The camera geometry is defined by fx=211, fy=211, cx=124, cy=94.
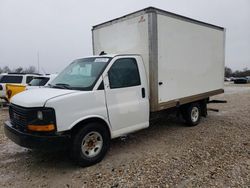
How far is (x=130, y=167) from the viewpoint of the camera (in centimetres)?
400

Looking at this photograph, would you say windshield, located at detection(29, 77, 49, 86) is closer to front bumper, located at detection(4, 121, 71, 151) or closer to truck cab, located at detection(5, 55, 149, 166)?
truck cab, located at detection(5, 55, 149, 166)

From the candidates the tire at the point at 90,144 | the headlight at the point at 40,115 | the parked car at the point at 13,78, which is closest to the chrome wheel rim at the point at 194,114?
the tire at the point at 90,144

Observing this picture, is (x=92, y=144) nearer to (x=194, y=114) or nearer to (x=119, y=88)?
(x=119, y=88)

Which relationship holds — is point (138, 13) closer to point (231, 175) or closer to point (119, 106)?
point (119, 106)

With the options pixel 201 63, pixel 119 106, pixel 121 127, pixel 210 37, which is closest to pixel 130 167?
pixel 121 127

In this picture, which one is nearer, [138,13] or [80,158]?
[80,158]

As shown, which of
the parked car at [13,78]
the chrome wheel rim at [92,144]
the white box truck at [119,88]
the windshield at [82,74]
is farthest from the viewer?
the parked car at [13,78]

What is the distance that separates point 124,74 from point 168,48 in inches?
59.9

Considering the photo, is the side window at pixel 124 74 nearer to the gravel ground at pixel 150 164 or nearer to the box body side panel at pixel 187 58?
the box body side panel at pixel 187 58

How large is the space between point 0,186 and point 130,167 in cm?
222

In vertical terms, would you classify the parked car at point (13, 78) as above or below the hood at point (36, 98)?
above

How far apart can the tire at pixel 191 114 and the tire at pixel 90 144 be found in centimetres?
331

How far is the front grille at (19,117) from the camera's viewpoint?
143 inches

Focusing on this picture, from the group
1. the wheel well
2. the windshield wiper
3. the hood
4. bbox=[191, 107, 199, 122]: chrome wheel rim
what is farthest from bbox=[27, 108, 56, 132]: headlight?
bbox=[191, 107, 199, 122]: chrome wheel rim
